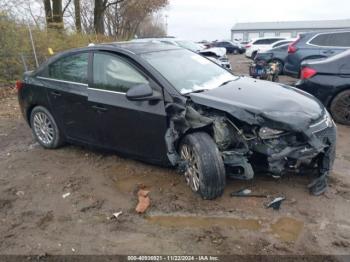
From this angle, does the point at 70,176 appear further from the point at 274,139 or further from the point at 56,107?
the point at 274,139

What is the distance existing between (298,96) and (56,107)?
325cm

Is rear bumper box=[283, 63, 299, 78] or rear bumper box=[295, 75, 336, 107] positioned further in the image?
rear bumper box=[283, 63, 299, 78]

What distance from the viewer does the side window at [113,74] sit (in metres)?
4.52

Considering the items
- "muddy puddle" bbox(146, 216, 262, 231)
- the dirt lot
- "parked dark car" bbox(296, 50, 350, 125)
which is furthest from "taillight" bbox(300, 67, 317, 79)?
"muddy puddle" bbox(146, 216, 262, 231)

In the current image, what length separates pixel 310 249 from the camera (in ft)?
10.5

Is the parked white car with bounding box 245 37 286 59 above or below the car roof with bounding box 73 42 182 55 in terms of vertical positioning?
below

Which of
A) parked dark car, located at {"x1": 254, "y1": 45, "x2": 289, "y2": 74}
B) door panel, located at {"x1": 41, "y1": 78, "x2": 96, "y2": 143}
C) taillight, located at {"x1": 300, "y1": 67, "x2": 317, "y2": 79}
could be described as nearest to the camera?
door panel, located at {"x1": 41, "y1": 78, "x2": 96, "y2": 143}

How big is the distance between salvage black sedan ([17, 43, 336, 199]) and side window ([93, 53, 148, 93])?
0.01 meters

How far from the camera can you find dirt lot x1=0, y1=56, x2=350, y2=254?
3328 millimetres

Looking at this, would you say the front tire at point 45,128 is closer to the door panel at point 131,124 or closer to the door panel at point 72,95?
the door panel at point 72,95

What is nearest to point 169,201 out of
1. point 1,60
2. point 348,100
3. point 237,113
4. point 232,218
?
point 232,218

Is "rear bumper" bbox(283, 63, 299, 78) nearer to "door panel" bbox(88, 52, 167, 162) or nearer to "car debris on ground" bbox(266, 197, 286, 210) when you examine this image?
"door panel" bbox(88, 52, 167, 162)

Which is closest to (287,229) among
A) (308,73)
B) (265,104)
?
(265,104)

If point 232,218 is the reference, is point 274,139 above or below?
above
